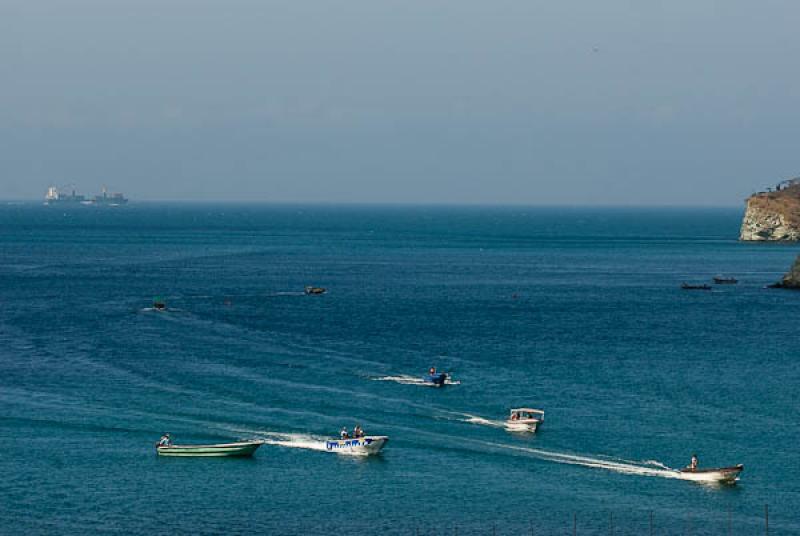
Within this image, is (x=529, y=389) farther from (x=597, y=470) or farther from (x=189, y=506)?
(x=189, y=506)

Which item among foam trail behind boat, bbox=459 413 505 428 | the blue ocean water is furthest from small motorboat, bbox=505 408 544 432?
the blue ocean water

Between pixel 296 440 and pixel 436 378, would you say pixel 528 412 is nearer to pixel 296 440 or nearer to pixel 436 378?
pixel 436 378

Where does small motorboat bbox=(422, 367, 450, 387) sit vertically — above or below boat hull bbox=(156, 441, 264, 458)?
above

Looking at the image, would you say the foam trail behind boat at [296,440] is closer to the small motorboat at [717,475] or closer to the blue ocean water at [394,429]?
the blue ocean water at [394,429]

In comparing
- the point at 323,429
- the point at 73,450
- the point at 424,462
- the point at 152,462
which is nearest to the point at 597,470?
the point at 424,462

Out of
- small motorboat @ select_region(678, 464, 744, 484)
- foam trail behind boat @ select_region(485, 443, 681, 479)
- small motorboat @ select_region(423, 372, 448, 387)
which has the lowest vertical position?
foam trail behind boat @ select_region(485, 443, 681, 479)

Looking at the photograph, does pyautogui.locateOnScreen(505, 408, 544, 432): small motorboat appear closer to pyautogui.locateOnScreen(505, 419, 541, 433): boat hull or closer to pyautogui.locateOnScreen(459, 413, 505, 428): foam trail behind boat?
pyautogui.locateOnScreen(505, 419, 541, 433): boat hull
